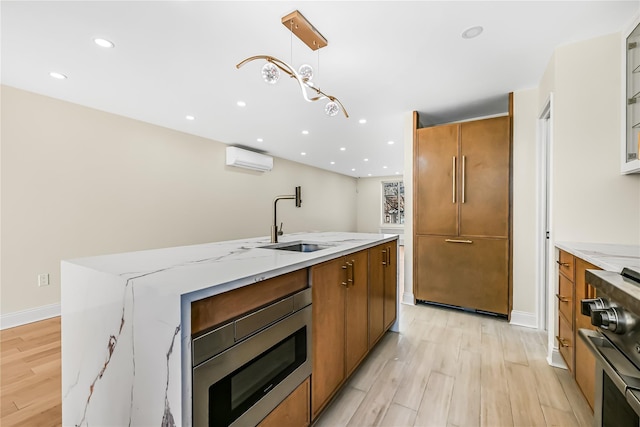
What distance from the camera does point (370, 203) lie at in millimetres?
10031

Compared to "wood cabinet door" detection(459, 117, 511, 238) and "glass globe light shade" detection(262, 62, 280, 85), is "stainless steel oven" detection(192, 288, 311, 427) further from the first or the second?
"wood cabinet door" detection(459, 117, 511, 238)

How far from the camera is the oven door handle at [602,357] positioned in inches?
32.2

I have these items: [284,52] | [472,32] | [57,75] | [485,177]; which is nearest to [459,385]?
[485,177]

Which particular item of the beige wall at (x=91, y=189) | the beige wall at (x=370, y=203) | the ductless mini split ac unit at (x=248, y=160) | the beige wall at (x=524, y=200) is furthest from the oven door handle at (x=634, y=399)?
the beige wall at (x=370, y=203)

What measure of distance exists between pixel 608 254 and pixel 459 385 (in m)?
1.20

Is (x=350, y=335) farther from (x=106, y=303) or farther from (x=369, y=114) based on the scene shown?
(x=369, y=114)

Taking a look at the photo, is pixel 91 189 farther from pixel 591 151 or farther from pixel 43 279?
pixel 591 151

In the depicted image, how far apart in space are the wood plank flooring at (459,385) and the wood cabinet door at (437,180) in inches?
47.5

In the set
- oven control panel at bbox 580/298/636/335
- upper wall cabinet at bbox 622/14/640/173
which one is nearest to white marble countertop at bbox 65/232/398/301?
oven control panel at bbox 580/298/636/335

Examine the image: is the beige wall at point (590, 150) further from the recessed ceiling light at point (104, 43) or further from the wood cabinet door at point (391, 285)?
the recessed ceiling light at point (104, 43)

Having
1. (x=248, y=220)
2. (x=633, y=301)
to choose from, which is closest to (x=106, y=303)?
(x=633, y=301)

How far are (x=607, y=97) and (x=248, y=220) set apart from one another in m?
5.31

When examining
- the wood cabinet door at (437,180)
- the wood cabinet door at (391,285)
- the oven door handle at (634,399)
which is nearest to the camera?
the oven door handle at (634,399)

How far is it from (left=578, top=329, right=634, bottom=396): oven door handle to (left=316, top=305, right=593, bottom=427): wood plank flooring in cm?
84
